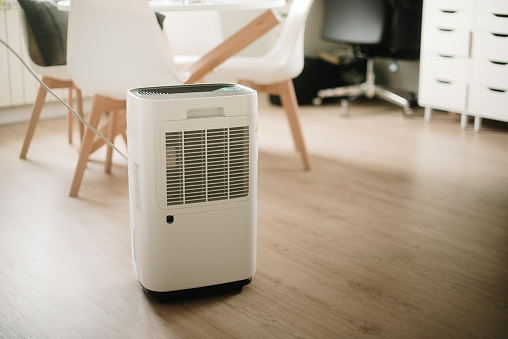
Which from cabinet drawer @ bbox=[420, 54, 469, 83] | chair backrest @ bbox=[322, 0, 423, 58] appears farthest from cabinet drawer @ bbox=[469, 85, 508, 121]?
chair backrest @ bbox=[322, 0, 423, 58]

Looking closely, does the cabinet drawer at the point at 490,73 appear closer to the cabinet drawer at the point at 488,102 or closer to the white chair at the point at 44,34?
the cabinet drawer at the point at 488,102

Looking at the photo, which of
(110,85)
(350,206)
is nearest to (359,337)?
(350,206)

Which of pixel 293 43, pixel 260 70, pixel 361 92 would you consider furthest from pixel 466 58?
pixel 260 70

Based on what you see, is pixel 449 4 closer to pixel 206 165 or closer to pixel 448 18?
pixel 448 18

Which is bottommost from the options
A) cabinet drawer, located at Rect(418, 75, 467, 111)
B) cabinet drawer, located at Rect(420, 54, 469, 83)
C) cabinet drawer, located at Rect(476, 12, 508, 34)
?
cabinet drawer, located at Rect(418, 75, 467, 111)

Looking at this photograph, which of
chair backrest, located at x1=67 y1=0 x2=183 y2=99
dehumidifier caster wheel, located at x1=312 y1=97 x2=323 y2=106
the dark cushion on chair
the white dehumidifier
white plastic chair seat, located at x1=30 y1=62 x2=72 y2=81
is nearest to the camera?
the white dehumidifier

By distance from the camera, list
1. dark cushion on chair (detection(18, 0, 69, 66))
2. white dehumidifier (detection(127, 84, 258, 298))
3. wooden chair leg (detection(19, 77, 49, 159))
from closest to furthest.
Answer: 1. white dehumidifier (detection(127, 84, 258, 298))
2. dark cushion on chair (detection(18, 0, 69, 66))
3. wooden chair leg (detection(19, 77, 49, 159))

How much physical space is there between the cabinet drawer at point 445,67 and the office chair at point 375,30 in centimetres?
22

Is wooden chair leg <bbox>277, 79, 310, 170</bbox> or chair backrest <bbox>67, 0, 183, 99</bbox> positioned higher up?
chair backrest <bbox>67, 0, 183, 99</bbox>

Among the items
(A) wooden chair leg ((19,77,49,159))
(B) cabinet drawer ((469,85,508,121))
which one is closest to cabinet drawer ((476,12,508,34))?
(B) cabinet drawer ((469,85,508,121))

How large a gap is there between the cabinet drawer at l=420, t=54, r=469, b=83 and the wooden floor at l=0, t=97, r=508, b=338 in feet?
1.32

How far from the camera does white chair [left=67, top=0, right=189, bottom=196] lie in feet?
7.47

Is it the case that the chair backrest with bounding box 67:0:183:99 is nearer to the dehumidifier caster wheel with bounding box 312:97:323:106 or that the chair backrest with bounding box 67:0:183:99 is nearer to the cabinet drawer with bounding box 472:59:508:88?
the cabinet drawer with bounding box 472:59:508:88

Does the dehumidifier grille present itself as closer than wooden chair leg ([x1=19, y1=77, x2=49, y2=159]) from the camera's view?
Yes
